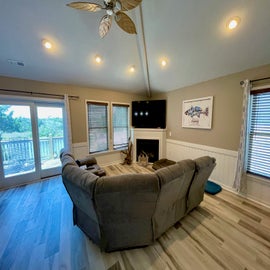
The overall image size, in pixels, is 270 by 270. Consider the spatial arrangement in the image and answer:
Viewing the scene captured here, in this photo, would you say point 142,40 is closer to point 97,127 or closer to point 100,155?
point 97,127

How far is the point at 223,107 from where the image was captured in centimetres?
297

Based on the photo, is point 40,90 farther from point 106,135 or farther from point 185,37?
point 185,37

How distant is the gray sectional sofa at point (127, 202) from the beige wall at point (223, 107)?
1621mm

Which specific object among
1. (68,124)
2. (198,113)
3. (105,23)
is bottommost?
(68,124)

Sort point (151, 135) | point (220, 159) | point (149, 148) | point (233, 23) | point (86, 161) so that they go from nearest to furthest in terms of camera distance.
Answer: point (233, 23)
point (220, 159)
point (86, 161)
point (151, 135)
point (149, 148)

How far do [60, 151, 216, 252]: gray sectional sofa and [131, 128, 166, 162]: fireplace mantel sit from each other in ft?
8.60

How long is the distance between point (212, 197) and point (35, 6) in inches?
169

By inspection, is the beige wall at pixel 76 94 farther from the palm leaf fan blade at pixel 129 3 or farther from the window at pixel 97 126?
the palm leaf fan blade at pixel 129 3

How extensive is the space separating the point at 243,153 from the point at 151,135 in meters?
2.51

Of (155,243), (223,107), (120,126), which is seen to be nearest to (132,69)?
(120,126)

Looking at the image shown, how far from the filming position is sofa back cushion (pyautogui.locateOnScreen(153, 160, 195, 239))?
147 centimetres

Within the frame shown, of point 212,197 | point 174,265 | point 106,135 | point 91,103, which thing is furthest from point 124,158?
point 174,265

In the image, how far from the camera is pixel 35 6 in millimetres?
1807

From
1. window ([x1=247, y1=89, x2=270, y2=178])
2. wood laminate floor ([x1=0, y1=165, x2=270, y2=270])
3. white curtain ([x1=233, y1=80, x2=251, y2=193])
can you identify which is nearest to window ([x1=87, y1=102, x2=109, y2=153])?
→ wood laminate floor ([x1=0, y1=165, x2=270, y2=270])
